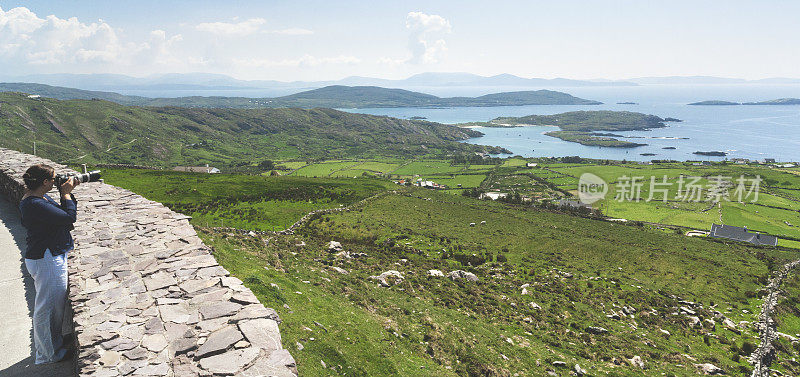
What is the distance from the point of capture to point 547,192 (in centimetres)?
13788

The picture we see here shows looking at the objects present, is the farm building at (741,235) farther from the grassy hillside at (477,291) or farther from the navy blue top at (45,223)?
the navy blue top at (45,223)

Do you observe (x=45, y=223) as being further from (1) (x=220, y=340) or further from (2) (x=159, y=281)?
(1) (x=220, y=340)

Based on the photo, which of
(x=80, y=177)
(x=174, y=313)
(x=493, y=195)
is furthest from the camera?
(x=493, y=195)

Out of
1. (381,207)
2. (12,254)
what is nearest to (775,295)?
(381,207)

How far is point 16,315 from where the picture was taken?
9.48 m

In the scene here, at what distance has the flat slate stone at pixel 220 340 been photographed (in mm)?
6977

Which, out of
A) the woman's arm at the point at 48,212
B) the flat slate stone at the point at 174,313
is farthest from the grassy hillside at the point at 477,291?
the woman's arm at the point at 48,212

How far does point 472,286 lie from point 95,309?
21501 mm

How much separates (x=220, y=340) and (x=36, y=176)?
17.3 feet

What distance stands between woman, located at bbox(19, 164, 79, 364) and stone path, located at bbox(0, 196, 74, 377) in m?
0.38

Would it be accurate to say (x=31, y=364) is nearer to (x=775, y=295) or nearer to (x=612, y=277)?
(x=612, y=277)

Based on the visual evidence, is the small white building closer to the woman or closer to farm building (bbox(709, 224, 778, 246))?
farm building (bbox(709, 224, 778, 246))

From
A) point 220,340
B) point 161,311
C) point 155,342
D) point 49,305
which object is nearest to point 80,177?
point 49,305

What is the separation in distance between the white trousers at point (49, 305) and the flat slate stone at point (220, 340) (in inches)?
147
